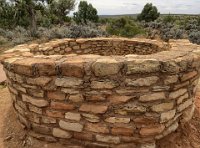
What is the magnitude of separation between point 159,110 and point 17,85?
5.79ft

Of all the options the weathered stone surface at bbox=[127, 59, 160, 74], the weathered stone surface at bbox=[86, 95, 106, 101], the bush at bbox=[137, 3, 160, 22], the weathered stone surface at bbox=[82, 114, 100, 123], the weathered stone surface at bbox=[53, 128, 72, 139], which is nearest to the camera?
the weathered stone surface at bbox=[127, 59, 160, 74]

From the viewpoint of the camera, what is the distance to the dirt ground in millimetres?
3180

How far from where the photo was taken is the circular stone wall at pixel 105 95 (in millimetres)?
2713

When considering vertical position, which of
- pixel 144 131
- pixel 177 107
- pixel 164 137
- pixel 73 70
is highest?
pixel 73 70

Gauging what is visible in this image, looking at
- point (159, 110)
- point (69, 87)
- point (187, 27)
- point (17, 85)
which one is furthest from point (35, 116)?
point (187, 27)

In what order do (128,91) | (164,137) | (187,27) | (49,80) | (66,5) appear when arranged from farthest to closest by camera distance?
(66,5)
(187,27)
(164,137)
(49,80)
(128,91)

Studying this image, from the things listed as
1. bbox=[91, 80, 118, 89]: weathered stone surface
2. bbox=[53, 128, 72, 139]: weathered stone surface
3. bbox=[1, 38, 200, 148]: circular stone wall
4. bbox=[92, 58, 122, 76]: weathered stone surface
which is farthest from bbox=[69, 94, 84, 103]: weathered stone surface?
bbox=[53, 128, 72, 139]: weathered stone surface

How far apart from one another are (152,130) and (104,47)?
3.47 meters

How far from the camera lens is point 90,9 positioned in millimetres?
23609

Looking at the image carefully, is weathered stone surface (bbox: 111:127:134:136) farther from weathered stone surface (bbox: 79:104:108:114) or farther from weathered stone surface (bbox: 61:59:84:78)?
weathered stone surface (bbox: 61:59:84:78)

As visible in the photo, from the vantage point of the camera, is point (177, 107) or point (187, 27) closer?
point (177, 107)

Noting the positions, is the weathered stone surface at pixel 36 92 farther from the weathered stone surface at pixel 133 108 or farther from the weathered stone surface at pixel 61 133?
the weathered stone surface at pixel 133 108

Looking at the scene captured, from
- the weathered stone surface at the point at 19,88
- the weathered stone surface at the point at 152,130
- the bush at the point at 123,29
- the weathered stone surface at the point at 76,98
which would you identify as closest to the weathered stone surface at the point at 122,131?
the weathered stone surface at the point at 152,130

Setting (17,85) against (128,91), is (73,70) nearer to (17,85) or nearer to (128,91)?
(128,91)
